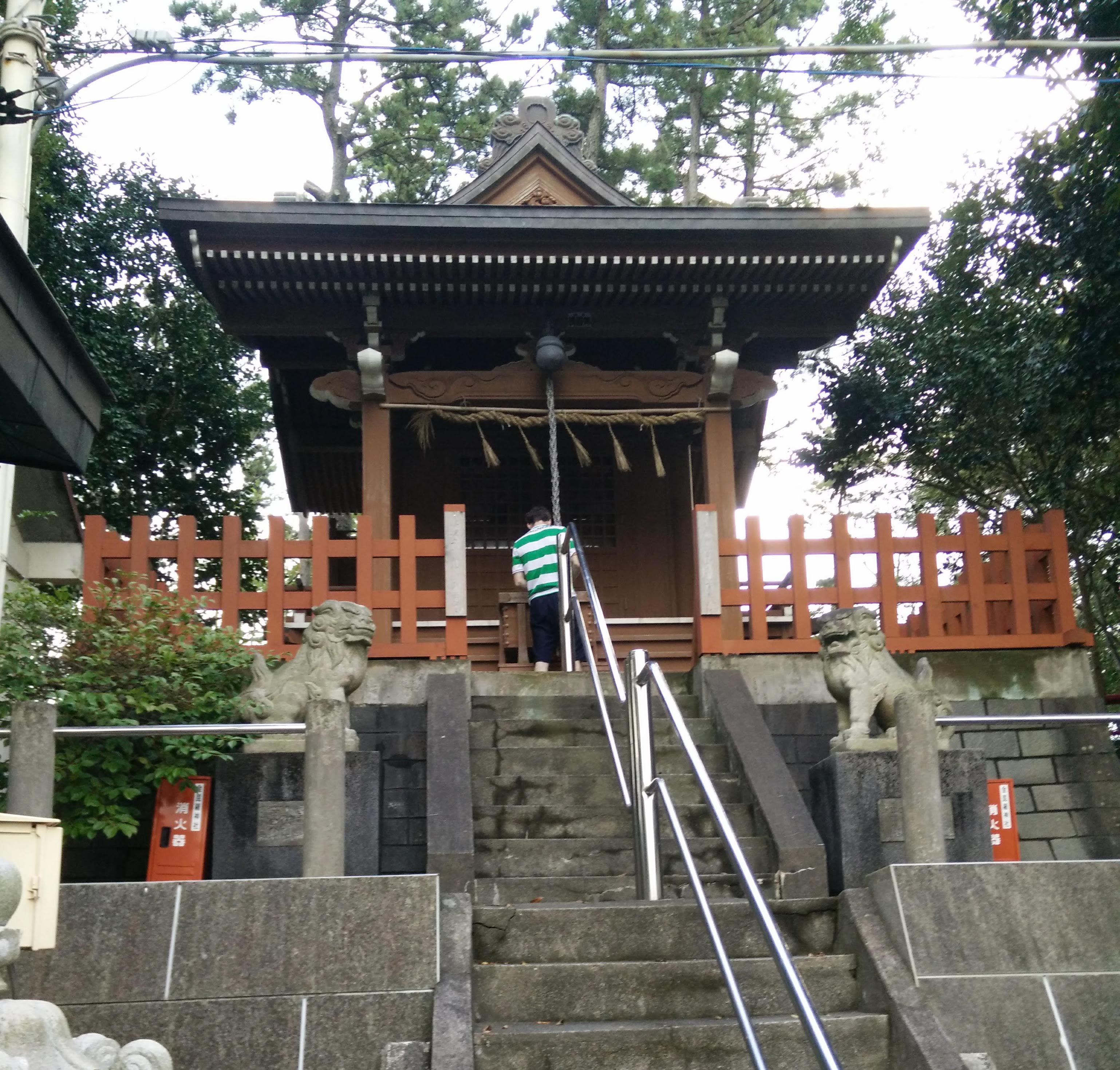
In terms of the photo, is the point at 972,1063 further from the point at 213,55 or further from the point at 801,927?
the point at 213,55

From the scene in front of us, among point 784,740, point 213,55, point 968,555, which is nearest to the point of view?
point 213,55

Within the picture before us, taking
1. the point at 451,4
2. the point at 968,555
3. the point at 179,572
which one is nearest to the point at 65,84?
the point at 179,572

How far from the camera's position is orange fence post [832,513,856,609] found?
367 inches

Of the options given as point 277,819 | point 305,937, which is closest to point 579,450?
point 277,819

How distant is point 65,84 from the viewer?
26.7 ft

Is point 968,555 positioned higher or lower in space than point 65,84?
lower

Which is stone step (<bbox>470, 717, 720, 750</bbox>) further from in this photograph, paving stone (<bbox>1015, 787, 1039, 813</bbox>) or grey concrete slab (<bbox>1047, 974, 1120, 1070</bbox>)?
grey concrete slab (<bbox>1047, 974, 1120, 1070</bbox>)

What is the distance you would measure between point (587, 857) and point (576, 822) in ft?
1.13

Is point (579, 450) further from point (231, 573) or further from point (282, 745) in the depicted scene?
point (282, 745)

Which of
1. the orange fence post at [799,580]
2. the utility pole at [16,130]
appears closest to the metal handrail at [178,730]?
the utility pole at [16,130]

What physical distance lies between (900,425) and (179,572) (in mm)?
9769

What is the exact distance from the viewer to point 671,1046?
490cm

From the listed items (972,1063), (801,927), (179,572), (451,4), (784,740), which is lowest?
(972,1063)

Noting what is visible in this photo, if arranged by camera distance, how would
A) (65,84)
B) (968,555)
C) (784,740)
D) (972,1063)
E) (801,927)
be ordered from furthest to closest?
(968,555) → (784,740) → (65,84) → (801,927) → (972,1063)
